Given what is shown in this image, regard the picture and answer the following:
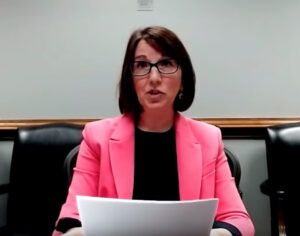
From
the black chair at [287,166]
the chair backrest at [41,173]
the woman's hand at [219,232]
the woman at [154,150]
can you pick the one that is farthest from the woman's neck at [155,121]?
the black chair at [287,166]

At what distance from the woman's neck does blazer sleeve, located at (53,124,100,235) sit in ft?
0.61

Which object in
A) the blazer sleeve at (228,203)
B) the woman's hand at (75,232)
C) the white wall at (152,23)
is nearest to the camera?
the woman's hand at (75,232)

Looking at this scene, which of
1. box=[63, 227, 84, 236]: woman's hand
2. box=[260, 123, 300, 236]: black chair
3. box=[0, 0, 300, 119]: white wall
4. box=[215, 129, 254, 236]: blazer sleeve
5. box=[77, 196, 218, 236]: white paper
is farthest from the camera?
box=[0, 0, 300, 119]: white wall

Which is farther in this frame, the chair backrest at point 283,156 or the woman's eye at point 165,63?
the chair backrest at point 283,156

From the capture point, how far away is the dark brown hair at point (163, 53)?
4.36 feet

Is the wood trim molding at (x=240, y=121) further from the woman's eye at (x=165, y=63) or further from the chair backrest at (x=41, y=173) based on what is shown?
the woman's eye at (x=165, y=63)

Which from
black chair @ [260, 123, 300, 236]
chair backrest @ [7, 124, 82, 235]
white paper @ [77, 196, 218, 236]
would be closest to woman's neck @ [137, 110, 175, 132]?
white paper @ [77, 196, 218, 236]

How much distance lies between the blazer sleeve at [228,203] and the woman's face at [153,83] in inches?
10.5

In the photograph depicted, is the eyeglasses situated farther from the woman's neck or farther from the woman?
the woman's neck

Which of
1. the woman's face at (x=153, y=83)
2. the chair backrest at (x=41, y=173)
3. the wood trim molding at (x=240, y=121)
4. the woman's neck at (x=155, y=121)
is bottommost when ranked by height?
the chair backrest at (x=41, y=173)

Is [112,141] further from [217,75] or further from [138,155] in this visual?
[217,75]

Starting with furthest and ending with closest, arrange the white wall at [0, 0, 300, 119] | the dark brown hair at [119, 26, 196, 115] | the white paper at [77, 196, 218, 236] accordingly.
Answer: the white wall at [0, 0, 300, 119], the dark brown hair at [119, 26, 196, 115], the white paper at [77, 196, 218, 236]

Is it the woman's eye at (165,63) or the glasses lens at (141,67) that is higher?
the woman's eye at (165,63)

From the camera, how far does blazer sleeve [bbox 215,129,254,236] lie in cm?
123
